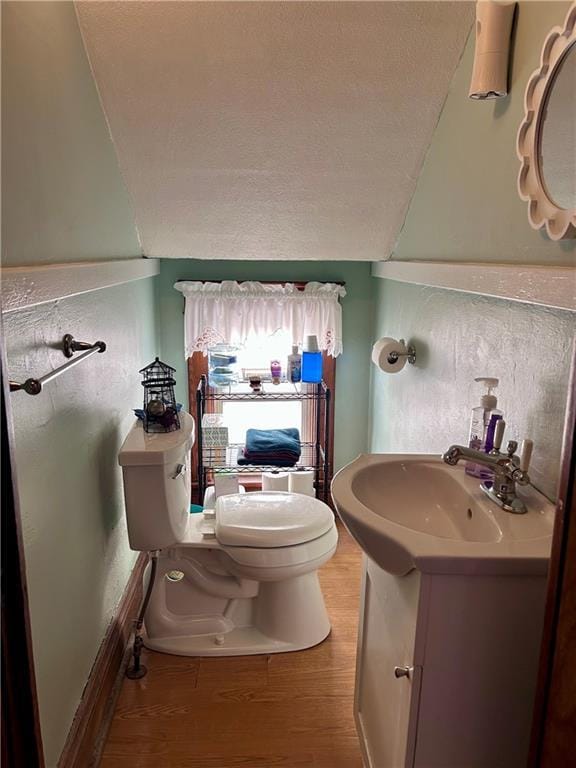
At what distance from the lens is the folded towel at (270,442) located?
2887mm

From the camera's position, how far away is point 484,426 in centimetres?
149

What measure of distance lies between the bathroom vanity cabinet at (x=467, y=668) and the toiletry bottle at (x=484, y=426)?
0.38 meters

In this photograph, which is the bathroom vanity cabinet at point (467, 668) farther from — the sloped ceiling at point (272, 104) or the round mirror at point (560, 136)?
the sloped ceiling at point (272, 104)

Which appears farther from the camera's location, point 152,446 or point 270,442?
point 270,442

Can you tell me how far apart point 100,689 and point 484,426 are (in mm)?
1450

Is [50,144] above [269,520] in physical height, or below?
above

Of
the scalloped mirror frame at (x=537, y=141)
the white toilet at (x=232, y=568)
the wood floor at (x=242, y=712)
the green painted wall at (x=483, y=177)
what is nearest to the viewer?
the scalloped mirror frame at (x=537, y=141)

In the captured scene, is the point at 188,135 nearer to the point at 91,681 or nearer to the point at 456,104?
the point at 456,104

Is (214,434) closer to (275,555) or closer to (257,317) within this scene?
(257,317)

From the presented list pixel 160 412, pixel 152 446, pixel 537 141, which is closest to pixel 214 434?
pixel 160 412

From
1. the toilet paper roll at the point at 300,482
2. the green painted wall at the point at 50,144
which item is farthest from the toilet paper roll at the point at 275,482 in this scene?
the green painted wall at the point at 50,144

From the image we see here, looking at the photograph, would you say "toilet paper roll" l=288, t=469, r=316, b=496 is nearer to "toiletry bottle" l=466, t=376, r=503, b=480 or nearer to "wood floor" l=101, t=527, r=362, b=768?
"wood floor" l=101, t=527, r=362, b=768

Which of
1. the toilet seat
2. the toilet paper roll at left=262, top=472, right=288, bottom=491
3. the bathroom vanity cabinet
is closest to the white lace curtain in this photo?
the toilet paper roll at left=262, top=472, right=288, bottom=491

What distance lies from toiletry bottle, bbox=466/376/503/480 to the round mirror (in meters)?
0.49
